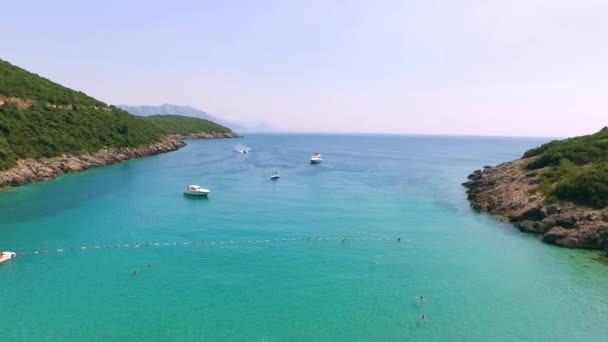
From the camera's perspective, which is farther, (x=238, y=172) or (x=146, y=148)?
(x=146, y=148)

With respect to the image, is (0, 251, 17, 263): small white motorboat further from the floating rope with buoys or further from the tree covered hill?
the tree covered hill

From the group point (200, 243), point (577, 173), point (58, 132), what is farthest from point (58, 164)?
point (577, 173)

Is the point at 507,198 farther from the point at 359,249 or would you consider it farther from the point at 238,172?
the point at 238,172

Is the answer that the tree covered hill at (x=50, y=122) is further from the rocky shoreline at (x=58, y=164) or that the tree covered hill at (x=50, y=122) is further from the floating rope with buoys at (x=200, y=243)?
the floating rope with buoys at (x=200, y=243)

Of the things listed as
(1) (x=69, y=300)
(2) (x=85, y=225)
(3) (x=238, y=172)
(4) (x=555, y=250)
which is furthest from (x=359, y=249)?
(3) (x=238, y=172)

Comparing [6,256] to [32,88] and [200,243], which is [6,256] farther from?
[32,88]

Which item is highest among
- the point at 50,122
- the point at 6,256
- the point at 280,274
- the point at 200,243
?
the point at 50,122

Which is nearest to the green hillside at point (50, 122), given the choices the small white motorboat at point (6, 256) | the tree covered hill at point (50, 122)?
the tree covered hill at point (50, 122)
